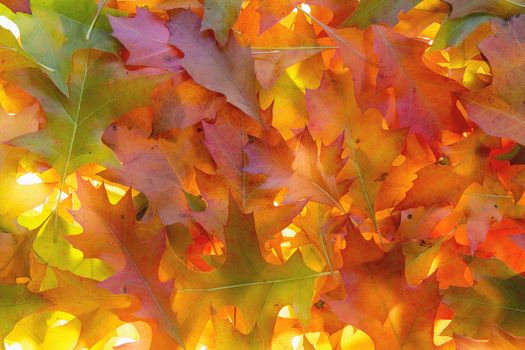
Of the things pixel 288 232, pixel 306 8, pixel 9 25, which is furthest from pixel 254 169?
pixel 9 25

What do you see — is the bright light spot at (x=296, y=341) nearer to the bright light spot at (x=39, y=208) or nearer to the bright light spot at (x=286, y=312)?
the bright light spot at (x=286, y=312)

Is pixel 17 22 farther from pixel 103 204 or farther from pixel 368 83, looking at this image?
pixel 368 83

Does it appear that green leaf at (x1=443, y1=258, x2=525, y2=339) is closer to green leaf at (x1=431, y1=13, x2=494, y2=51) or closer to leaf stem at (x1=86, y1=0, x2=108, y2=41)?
green leaf at (x1=431, y1=13, x2=494, y2=51)

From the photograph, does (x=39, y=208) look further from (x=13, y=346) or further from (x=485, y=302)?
(x=485, y=302)

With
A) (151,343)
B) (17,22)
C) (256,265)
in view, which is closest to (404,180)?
(256,265)

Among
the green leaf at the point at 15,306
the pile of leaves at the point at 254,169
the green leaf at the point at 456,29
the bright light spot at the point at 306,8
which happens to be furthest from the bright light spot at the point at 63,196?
the green leaf at the point at 456,29
